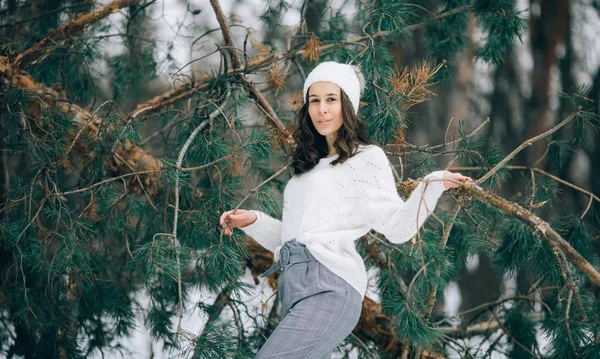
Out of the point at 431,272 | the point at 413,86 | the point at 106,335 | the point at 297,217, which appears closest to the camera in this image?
the point at 297,217

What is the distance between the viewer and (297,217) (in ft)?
6.77

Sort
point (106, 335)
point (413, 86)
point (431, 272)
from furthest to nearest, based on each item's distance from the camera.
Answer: point (106, 335), point (431, 272), point (413, 86)

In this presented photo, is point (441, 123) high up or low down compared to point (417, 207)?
up

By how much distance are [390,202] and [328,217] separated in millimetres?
202

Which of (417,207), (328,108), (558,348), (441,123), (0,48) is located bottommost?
(558,348)

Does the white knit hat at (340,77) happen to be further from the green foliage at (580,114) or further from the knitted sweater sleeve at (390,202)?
the green foliage at (580,114)

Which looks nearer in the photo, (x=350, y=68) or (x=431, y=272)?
(x=350, y=68)

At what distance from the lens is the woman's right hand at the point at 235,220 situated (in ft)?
6.91

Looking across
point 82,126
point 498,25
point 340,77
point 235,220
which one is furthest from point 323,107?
point 498,25

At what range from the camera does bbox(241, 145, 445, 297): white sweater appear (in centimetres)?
193

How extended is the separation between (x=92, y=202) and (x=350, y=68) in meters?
1.08

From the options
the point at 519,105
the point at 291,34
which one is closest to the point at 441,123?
the point at 519,105

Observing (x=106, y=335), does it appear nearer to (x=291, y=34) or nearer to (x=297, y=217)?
(x=297, y=217)

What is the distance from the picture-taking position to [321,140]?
2.22 m
